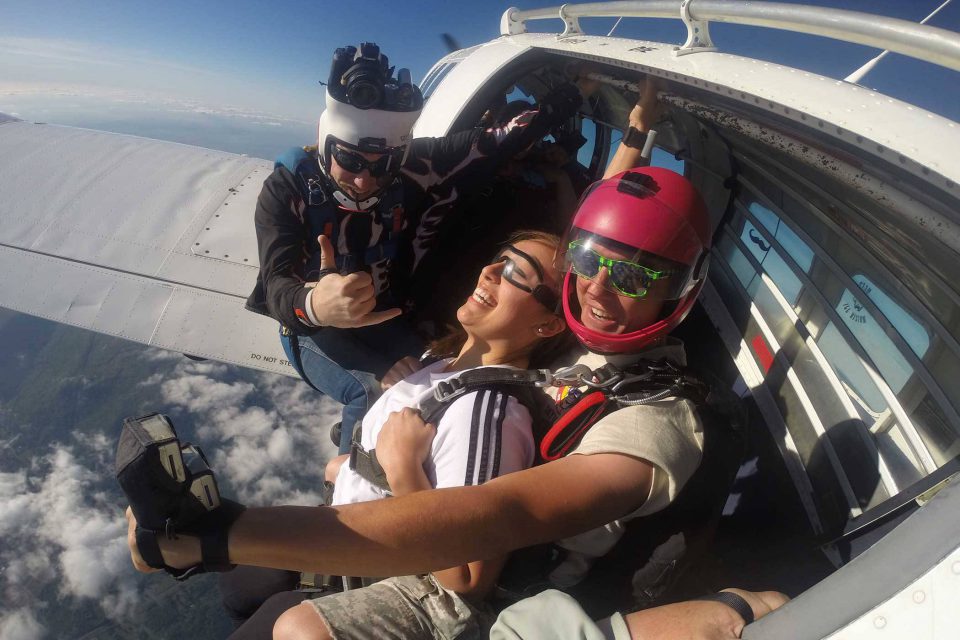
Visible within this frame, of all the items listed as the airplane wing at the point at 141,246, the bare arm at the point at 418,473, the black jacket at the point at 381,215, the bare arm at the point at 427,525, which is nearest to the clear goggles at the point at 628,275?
the bare arm at the point at 427,525

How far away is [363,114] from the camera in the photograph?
6.48ft

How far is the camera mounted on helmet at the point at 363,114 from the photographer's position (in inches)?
77.7

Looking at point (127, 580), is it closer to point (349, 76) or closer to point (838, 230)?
point (349, 76)

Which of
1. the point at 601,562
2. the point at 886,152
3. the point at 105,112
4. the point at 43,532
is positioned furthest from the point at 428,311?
the point at 105,112

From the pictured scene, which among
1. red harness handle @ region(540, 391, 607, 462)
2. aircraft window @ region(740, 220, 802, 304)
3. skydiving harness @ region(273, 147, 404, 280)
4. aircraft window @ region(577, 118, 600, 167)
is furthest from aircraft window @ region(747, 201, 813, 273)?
skydiving harness @ region(273, 147, 404, 280)

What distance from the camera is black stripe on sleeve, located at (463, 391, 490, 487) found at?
113 cm

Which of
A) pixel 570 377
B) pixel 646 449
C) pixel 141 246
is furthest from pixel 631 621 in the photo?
pixel 141 246

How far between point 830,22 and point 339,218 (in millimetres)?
1853

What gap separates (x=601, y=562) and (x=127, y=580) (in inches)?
298

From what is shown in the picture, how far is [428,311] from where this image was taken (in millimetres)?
2768

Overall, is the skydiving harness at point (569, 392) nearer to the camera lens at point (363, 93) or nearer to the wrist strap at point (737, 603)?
the wrist strap at point (737, 603)

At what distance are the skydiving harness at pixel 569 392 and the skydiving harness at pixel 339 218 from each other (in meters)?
1.09

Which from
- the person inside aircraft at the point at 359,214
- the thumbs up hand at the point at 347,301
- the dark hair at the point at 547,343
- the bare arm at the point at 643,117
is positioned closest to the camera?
the thumbs up hand at the point at 347,301

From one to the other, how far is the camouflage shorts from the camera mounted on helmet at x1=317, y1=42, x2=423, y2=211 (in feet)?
5.07
